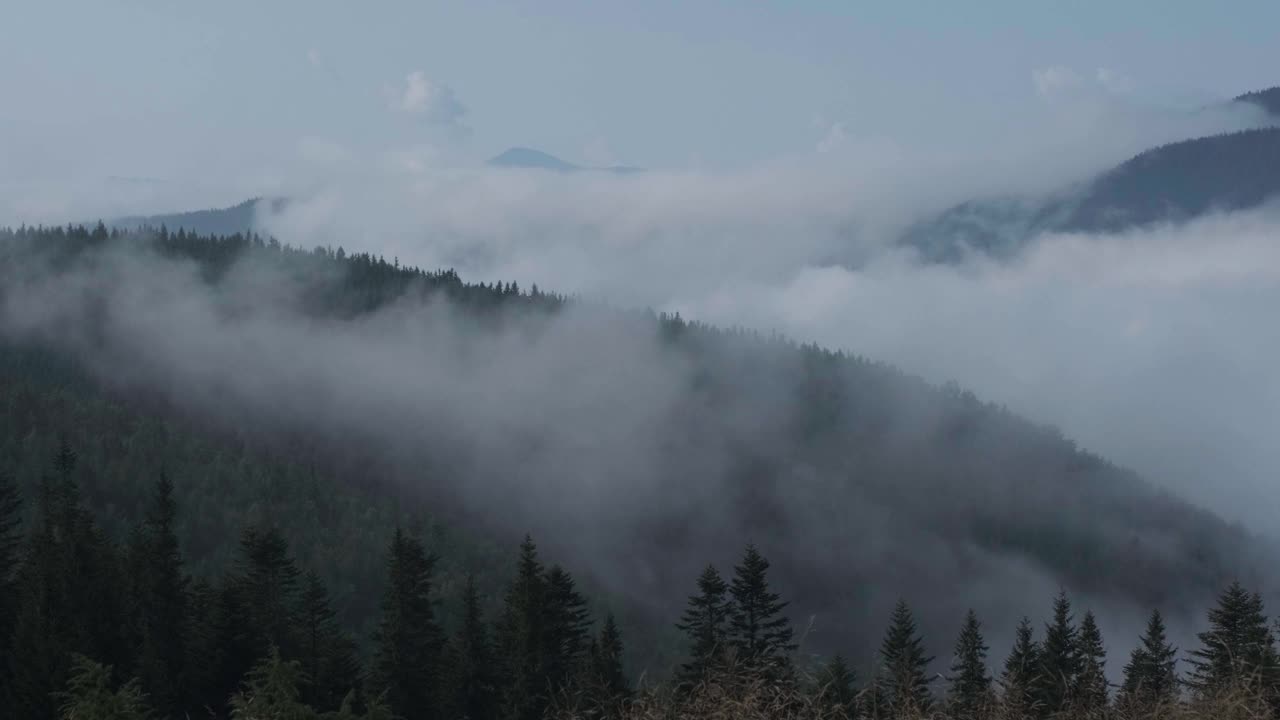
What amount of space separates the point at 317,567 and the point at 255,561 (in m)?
110

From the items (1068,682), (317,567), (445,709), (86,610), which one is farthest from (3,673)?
(317,567)

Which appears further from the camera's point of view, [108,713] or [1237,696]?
[108,713]

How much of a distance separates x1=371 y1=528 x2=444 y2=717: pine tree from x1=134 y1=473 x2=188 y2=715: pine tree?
6.78 meters

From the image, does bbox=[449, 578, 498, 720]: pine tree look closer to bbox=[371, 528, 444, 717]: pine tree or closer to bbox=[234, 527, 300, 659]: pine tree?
bbox=[371, 528, 444, 717]: pine tree

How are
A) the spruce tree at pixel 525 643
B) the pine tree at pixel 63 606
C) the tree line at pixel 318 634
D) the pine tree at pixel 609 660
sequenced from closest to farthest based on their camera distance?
the pine tree at pixel 63 606 < the tree line at pixel 318 634 < the pine tree at pixel 609 660 < the spruce tree at pixel 525 643

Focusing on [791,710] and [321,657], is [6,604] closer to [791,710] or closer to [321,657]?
[321,657]

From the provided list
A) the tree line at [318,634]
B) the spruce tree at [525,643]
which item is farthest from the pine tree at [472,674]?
the spruce tree at [525,643]

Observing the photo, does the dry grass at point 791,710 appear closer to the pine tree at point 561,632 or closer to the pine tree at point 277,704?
the pine tree at point 277,704

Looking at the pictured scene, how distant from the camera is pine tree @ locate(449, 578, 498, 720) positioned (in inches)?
1670

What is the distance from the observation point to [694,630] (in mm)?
33438

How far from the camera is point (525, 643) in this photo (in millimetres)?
38562

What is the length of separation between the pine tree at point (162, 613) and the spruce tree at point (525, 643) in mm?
10866

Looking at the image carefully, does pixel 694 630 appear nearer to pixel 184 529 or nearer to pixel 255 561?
pixel 255 561

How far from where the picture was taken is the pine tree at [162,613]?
3341cm
